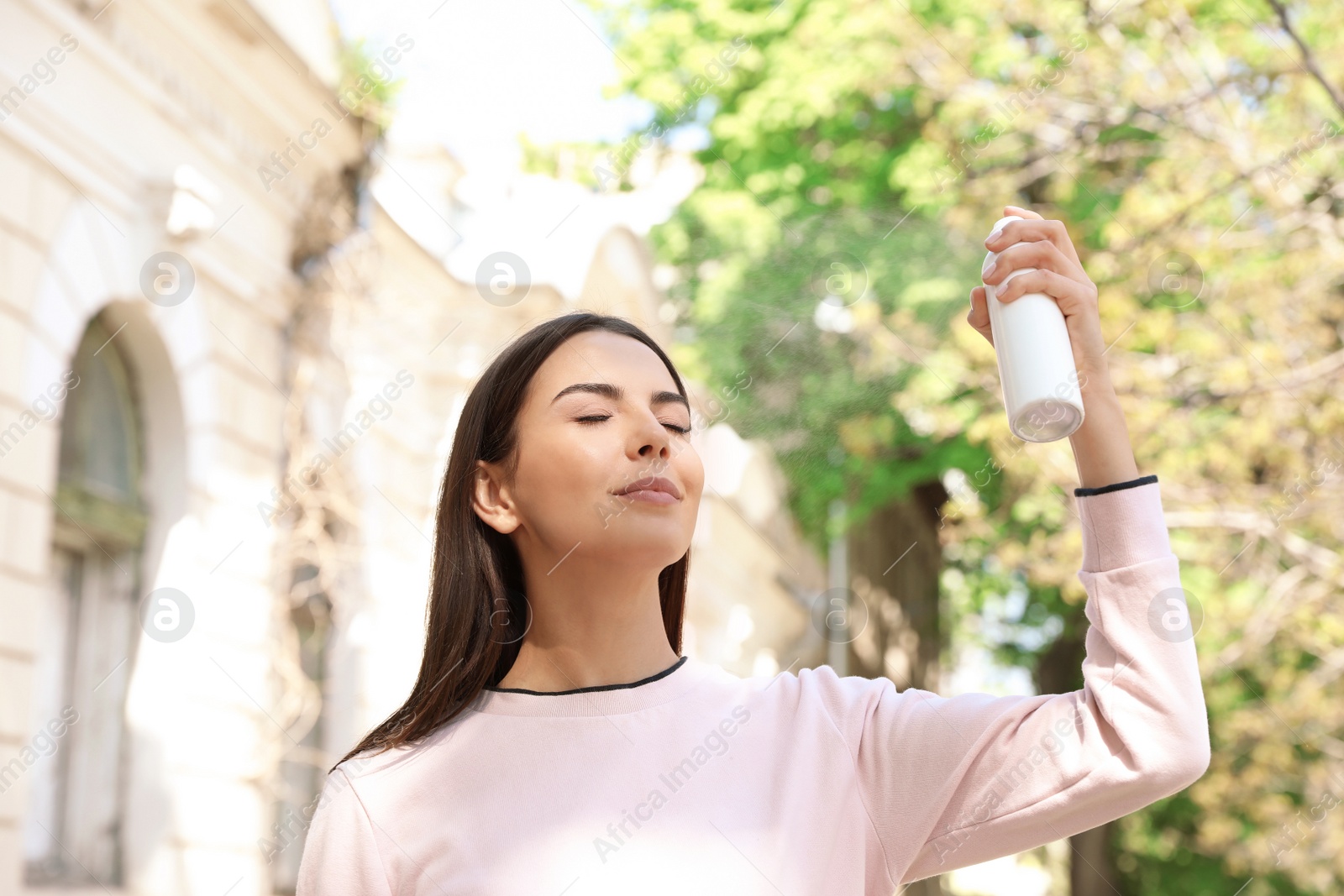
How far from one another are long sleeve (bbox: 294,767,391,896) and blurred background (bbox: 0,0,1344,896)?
2.08 m

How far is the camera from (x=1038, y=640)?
14.6 meters

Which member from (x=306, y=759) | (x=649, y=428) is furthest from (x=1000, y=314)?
(x=306, y=759)

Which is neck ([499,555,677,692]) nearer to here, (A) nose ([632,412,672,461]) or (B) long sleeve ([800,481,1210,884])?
(A) nose ([632,412,672,461])

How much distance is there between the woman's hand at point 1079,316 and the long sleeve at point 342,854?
0.95 meters

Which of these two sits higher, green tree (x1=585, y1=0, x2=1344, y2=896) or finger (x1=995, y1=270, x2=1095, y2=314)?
finger (x1=995, y1=270, x2=1095, y2=314)

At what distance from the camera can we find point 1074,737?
153cm

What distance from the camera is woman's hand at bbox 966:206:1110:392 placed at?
1.57 metres

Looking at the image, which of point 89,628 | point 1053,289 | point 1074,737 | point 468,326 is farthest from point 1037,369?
point 468,326

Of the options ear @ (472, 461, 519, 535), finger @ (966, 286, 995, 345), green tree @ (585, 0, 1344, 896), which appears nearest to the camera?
finger @ (966, 286, 995, 345)

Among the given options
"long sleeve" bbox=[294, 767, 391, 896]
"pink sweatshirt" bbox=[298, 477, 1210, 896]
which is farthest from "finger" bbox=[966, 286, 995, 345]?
"long sleeve" bbox=[294, 767, 391, 896]

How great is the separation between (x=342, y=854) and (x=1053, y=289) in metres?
1.08

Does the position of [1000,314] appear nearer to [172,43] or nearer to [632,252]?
[172,43]

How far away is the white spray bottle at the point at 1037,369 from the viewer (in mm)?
1540

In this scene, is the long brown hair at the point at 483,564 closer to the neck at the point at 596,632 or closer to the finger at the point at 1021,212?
the neck at the point at 596,632
